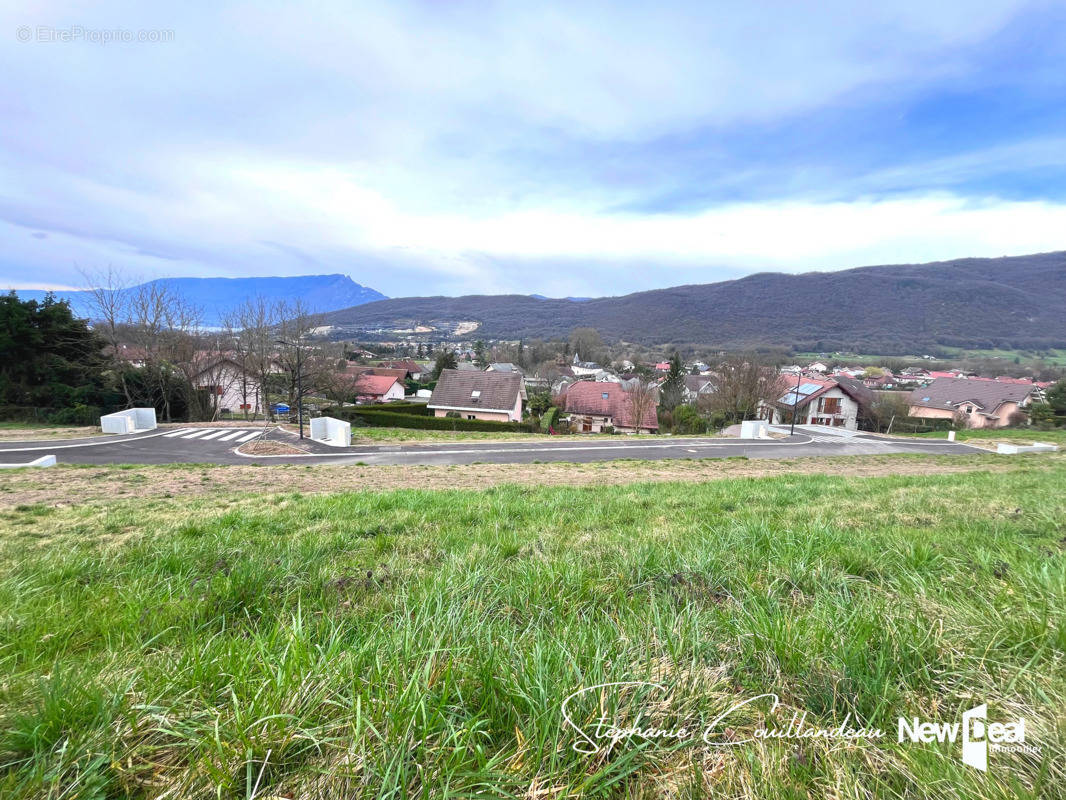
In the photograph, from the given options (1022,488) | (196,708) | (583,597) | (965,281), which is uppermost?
(965,281)

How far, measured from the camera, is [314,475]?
1259cm

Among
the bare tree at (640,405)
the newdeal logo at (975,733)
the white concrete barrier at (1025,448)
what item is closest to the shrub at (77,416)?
the newdeal logo at (975,733)

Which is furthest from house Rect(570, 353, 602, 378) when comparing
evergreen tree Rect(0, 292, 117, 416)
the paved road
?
evergreen tree Rect(0, 292, 117, 416)

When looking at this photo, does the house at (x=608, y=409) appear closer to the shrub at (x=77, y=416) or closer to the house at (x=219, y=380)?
the house at (x=219, y=380)

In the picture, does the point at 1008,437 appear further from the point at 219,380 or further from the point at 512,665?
the point at 219,380

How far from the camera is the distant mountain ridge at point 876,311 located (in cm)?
14075

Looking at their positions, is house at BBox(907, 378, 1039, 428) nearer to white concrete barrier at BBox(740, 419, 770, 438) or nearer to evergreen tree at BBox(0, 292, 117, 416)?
white concrete barrier at BBox(740, 419, 770, 438)

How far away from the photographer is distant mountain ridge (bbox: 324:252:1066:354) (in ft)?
462

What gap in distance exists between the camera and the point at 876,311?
16188 cm

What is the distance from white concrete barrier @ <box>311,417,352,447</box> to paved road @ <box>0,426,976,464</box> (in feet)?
3.01

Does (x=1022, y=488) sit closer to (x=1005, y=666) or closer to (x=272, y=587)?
(x=1005, y=666)

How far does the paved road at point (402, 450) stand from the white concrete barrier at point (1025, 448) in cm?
118

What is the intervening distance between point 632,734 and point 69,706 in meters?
1.65

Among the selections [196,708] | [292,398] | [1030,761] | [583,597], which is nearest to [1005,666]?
[1030,761]
